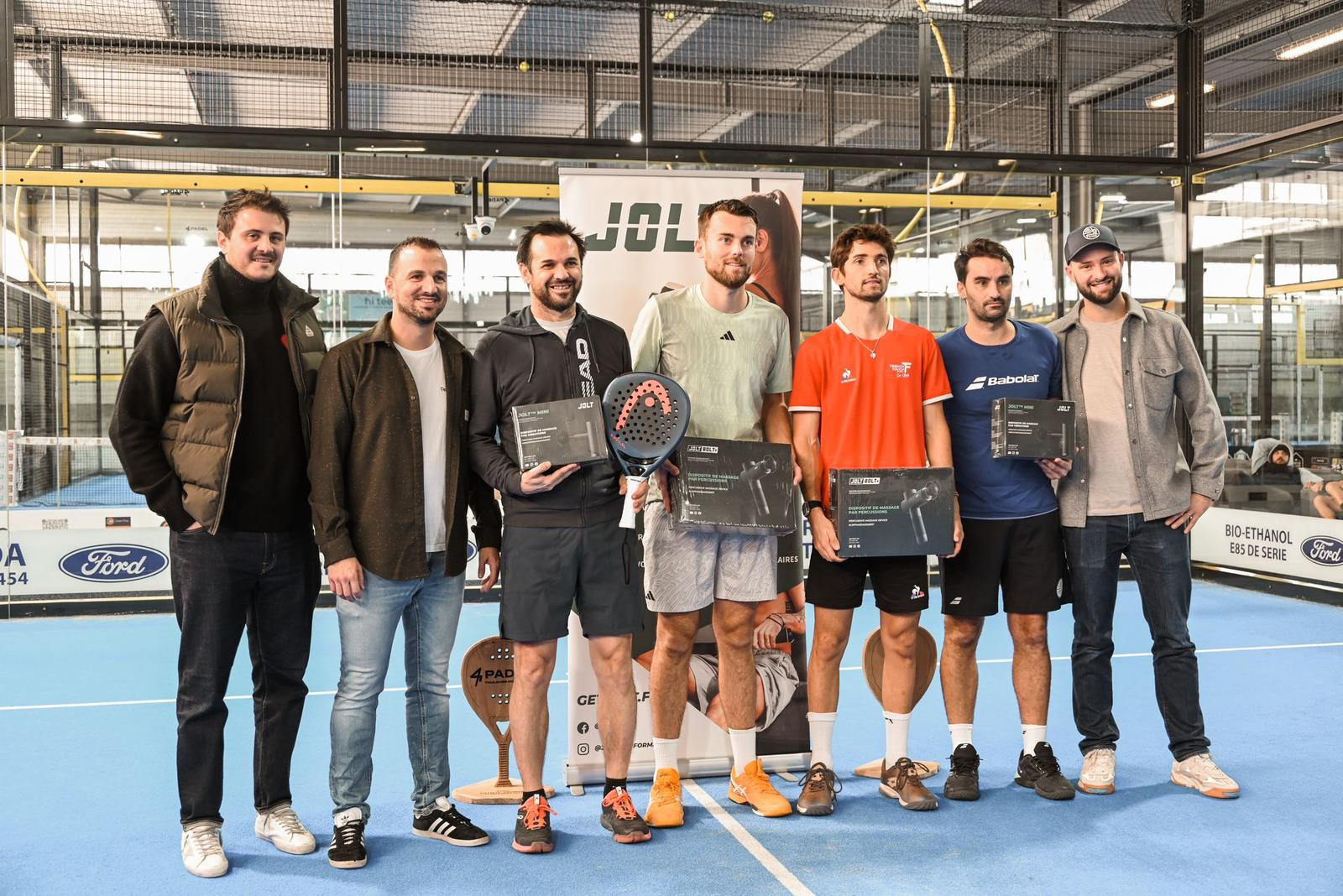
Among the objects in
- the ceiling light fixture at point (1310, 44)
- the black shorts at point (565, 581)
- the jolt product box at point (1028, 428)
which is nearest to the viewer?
the black shorts at point (565, 581)

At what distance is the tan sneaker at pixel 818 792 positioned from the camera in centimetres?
370

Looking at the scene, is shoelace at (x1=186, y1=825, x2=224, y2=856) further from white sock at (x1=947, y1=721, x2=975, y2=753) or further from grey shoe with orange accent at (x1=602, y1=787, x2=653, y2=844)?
white sock at (x1=947, y1=721, x2=975, y2=753)

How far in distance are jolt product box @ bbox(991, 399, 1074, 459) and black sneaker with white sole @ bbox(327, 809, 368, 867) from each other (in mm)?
2245

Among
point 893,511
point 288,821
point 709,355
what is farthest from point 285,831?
point 893,511

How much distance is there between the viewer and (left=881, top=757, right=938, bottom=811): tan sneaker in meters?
3.73

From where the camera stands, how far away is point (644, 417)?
3338mm

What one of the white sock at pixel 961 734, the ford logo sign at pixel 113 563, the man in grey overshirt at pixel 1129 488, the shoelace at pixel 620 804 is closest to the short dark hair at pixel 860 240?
the man in grey overshirt at pixel 1129 488

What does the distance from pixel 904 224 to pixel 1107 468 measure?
4756 mm

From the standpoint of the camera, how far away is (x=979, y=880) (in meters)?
3.15

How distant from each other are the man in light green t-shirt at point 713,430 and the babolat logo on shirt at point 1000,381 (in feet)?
2.09

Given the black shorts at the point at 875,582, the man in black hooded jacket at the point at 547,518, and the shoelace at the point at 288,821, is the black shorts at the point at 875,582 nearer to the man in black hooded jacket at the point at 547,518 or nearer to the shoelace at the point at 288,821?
the man in black hooded jacket at the point at 547,518

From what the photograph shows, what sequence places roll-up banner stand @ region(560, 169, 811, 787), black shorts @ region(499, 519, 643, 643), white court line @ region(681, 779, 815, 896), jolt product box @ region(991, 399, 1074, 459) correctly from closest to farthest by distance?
white court line @ region(681, 779, 815, 896), black shorts @ region(499, 519, 643, 643), jolt product box @ region(991, 399, 1074, 459), roll-up banner stand @ region(560, 169, 811, 787)

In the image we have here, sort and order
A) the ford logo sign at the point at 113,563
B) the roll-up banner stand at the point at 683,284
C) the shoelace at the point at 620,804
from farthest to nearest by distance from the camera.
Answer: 1. the ford logo sign at the point at 113,563
2. the roll-up banner stand at the point at 683,284
3. the shoelace at the point at 620,804

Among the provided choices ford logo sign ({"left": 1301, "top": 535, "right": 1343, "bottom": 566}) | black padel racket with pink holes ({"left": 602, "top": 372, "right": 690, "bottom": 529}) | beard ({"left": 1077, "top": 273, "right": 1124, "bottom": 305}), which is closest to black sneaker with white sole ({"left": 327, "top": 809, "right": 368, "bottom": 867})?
black padel racket with pink holes ({"left": 602, "top": 372, "right": 690, "bottom": 529})
